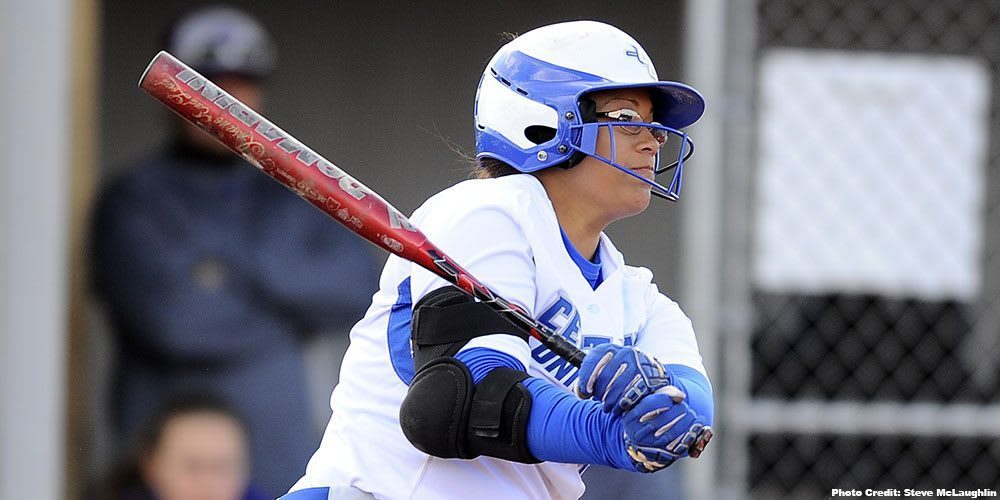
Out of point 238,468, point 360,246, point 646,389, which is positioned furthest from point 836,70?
point 646,389

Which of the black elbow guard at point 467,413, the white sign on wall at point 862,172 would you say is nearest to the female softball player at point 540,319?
the black elbow guard at point 467,413

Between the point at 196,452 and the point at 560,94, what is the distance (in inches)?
90.5

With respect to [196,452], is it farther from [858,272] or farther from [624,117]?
[624,117]

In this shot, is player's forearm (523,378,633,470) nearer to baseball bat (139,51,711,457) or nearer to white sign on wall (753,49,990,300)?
baseball bat (139,51,711,457)

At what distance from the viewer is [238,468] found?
4164 mm

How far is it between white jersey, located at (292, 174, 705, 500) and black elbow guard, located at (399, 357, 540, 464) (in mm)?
71

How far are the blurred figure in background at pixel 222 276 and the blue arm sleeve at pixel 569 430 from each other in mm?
2401

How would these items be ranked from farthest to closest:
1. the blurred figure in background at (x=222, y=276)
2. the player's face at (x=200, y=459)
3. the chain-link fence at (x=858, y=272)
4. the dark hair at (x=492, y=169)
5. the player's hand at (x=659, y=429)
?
the blurred figure in background at (x=222, y=276) → the player's face at (x=200, y=459) → the chain-link fence at (x=858, y=272) → the dark hair at (x=492, y=169) → the player's hand at (x=659, y=429)

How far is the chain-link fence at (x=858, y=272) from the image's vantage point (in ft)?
13.1

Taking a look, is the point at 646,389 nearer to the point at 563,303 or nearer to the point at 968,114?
the point at 563,303

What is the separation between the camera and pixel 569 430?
186 cm

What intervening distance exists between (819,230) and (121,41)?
2.59 metres

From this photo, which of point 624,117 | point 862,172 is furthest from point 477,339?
point 862,172

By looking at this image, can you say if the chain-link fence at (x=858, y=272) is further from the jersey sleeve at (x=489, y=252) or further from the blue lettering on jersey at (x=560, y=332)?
the jersey sleeve at (x=489, y=252)
